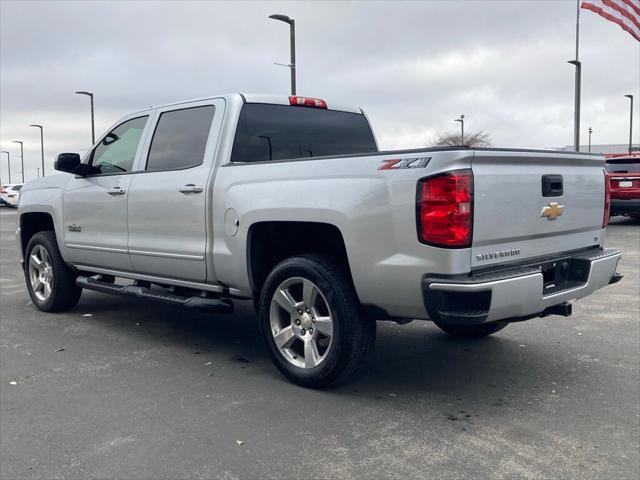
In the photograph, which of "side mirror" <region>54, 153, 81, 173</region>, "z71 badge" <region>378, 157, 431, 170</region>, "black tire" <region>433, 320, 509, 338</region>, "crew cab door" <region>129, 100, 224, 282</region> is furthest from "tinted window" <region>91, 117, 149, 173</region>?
"black tire" <region>433, 320, 509, 338</region>

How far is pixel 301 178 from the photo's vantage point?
169 inches

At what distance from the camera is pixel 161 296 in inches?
213

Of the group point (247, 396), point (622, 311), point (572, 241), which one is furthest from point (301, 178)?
point (622, 311)

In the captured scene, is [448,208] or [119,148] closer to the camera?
[448,208]

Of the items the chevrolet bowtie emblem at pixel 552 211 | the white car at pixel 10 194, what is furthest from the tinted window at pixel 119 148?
the white car at pixel 10 194

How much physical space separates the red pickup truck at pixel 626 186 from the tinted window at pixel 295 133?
11.5 m

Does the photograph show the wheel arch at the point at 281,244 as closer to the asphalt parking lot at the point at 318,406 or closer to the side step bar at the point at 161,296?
the side step bar at the point at 161,296

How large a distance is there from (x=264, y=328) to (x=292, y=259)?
0.56 meters

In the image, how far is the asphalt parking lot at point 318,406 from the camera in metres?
3.29

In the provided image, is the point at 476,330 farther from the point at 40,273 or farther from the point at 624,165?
the point at 624,165

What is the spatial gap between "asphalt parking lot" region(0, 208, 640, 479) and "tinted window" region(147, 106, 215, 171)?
1.54 m

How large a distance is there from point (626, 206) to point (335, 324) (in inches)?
541

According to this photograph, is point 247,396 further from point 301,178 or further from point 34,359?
point 34,359

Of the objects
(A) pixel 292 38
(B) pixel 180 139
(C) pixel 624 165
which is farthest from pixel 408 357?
(A) pixel 292 38
